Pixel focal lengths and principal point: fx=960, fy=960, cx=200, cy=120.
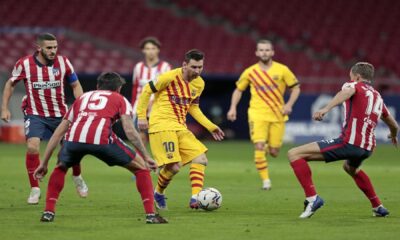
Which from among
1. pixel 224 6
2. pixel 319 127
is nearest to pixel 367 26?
pixel 224 6

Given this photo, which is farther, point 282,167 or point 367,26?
point 367,26

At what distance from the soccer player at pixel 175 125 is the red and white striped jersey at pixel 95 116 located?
1.56 m

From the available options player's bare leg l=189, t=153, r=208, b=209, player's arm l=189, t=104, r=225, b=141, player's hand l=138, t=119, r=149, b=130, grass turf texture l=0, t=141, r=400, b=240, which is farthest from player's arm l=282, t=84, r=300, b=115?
player's hand l=138, t=119, r=149, b=130

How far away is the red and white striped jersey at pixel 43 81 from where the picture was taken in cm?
1220

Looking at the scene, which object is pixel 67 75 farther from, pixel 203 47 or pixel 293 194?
pixel 203 47

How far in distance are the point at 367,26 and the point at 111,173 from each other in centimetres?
1909

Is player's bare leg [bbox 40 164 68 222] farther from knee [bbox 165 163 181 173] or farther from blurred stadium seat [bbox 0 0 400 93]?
blurred stadium seat [bbox 0 0 400 93]

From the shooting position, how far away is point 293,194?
13.5 meters

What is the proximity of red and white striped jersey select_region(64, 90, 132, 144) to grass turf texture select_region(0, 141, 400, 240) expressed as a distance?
2.92 feet

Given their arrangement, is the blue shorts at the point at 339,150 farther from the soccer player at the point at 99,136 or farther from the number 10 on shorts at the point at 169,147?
the soccer player at the point at 99,136

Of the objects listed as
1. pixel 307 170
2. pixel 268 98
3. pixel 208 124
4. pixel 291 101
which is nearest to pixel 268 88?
pixel 268 98

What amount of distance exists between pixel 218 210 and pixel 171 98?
1457 millimetres

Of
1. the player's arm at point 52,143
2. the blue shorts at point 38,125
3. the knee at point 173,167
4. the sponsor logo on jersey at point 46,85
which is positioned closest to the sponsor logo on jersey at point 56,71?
the sponsor logo on jersey at point 46,85

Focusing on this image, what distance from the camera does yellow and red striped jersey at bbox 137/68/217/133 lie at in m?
11.4
